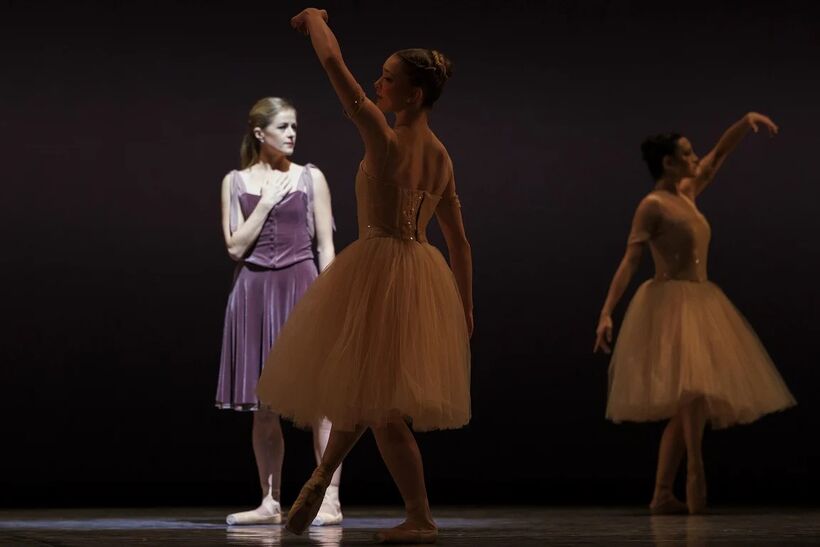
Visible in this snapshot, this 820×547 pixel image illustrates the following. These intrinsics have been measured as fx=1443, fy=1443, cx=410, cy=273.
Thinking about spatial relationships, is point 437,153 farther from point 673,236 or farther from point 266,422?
point 673,236

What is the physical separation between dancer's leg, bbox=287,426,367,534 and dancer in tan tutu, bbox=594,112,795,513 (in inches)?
82.4

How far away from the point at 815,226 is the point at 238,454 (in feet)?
9.32

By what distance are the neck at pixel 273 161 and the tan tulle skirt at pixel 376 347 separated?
1.33 metres

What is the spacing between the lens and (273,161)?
483cm

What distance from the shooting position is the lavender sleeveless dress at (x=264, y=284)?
4.74 meters

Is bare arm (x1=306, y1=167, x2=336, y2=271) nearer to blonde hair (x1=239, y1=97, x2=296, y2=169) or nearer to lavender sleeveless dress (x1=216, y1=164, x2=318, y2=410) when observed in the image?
lavender sleeveless dress (x1=216, y1=164, x2=318, y2=410)

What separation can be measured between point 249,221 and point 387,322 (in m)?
1.42

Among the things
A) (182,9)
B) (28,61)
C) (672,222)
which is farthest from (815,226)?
(28,61)

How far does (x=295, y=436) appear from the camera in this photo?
20.6 ft

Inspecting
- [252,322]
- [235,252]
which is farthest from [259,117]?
[252,322]

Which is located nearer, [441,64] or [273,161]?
[441,64]

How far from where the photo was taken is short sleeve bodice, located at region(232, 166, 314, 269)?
4773 mm

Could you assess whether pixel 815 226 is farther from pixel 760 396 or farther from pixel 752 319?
pixel 760 396

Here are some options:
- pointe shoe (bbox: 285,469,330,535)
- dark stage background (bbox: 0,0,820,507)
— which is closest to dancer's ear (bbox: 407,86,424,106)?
pointe shoe (bbox: 285,469,330,535)
